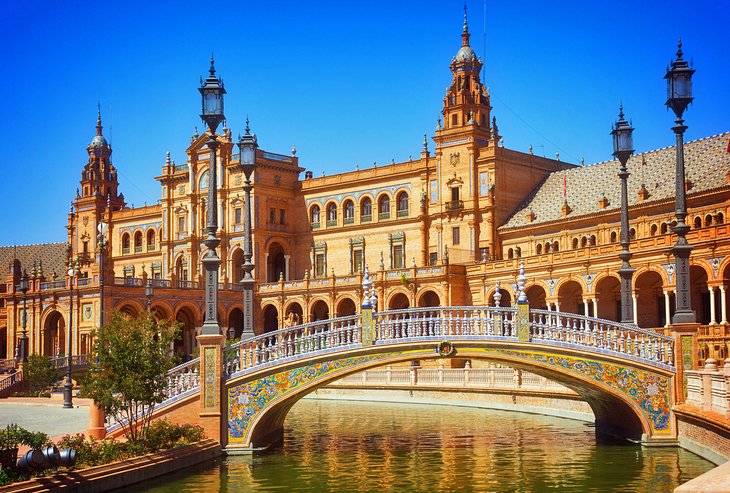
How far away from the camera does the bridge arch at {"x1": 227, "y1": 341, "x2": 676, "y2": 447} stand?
23422mm

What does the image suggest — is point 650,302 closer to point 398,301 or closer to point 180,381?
point 398,301

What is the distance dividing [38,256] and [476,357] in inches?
3309

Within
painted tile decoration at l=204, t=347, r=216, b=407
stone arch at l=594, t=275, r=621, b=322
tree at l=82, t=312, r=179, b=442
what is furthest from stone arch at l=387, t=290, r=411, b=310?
tree at l=82, t=312, r=179, b=442

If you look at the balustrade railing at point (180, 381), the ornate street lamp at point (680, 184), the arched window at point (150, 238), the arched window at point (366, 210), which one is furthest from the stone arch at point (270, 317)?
the ornate street lamp at point (680, 184)

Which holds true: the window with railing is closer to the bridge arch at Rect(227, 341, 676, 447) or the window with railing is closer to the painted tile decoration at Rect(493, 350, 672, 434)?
the bridge arch at Rect(227, 341, 676, 447)

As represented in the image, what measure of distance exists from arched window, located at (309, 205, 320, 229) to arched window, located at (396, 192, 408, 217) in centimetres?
782

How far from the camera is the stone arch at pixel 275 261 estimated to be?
245 ft

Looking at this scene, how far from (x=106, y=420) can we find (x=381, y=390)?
22628 millimetres

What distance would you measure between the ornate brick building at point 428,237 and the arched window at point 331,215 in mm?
75

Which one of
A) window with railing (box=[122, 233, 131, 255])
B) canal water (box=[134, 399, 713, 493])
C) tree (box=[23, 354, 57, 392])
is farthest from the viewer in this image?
window with railing (box=[122, 233, 131, 255])

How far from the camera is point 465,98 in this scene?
66.1 m

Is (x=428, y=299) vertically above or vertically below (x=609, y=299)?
above

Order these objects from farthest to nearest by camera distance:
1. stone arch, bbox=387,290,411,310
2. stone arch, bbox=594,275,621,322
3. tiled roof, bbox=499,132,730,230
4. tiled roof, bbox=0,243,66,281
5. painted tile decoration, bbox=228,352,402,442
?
tiled roof, bbox=0,243,66,281
stone arch, bbox=387,290,411,310
stone arch, bbox=594,275,621,322
tiled roof, bbox=499,132,730,230
painted tile decoration, bbox=228,352,402,442

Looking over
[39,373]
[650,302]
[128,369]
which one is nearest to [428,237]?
[650,302]
